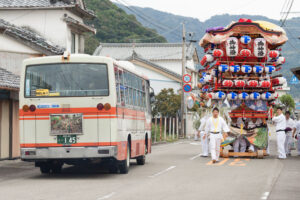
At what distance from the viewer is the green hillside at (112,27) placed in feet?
207

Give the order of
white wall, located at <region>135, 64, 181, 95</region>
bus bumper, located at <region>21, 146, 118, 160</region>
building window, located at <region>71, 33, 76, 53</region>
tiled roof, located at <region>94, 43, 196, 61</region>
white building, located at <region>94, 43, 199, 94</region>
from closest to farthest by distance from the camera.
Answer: bus bumper, located at <region>21, 146, 118, 160</region> < building window, located at <region>71, 33, 76, 53</region> < white wall, located at <region>135, 64, 181, 95</region> < white building, located at <region>94, 43, 199, 94</region> < tiled roof, located at <region>94, 43, 196, 61</region>

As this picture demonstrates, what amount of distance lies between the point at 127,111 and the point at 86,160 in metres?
2.22

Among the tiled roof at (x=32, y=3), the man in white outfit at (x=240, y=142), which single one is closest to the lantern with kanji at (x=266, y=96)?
the man in white outfit at (x=240, y=142)

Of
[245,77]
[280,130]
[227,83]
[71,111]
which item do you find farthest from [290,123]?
[71,111]

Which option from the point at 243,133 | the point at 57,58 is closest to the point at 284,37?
the point at 243,133

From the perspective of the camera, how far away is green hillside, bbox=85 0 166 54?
63.0m

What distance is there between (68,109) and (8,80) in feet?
22.5

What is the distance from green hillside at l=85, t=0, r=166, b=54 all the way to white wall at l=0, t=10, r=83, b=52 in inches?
1248

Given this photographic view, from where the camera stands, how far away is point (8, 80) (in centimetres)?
1988

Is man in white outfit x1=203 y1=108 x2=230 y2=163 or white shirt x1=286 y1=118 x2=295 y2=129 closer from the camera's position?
man in white outfit x1=203 y1=108 x2=230 y2=163

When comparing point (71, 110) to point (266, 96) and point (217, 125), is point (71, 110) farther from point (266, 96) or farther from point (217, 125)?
point (266, 96)

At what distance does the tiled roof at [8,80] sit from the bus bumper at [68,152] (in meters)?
5.00

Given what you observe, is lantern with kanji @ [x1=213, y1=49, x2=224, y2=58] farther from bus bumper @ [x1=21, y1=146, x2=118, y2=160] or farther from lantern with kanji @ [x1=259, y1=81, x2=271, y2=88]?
bus bumper @ [x1=21, y1=146, x2=118, y2=160]

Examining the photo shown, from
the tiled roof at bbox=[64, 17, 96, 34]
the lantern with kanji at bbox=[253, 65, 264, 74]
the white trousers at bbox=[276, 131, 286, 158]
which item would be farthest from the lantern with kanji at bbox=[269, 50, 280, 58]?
the tiled roof at bbox=[64, 17, 96, 34]
